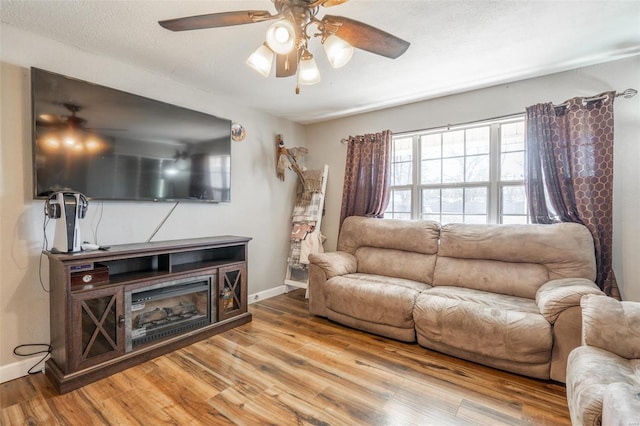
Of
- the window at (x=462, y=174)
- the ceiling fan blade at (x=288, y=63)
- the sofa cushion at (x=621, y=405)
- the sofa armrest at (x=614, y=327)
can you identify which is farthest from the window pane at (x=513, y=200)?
the ceiling fan blade at (x=288, y=63)

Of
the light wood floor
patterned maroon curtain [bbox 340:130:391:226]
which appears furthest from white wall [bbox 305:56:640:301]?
the light wood floor

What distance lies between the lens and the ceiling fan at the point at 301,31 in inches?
52.1

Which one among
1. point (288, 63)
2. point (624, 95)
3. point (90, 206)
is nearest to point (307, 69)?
point (288, 63)

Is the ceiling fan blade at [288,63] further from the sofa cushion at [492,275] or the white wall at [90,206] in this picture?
the sofa cushion at [492,275]

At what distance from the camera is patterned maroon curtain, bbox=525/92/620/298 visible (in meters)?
2.31

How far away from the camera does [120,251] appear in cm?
205

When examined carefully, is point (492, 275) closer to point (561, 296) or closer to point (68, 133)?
point (561, 296)

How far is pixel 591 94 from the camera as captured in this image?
246 centimetres

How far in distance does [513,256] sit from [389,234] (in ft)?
3.72

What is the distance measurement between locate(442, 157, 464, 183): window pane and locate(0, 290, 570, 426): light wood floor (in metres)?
1.79

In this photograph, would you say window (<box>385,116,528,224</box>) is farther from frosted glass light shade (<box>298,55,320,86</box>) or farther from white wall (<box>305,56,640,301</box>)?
frosted glass light shade (<box>298,55,320,86</box>)

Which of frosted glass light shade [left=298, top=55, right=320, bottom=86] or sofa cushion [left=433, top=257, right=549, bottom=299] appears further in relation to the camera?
sofa cushion [left=433, top=257, right=549, bottom=299]

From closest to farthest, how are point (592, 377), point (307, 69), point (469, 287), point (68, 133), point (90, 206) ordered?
point (592, 377)
point (307, 69)
point (68, 133)
point (90, 206)
point (469, 287)

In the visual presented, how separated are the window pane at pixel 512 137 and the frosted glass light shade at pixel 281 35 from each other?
97.5 inches
